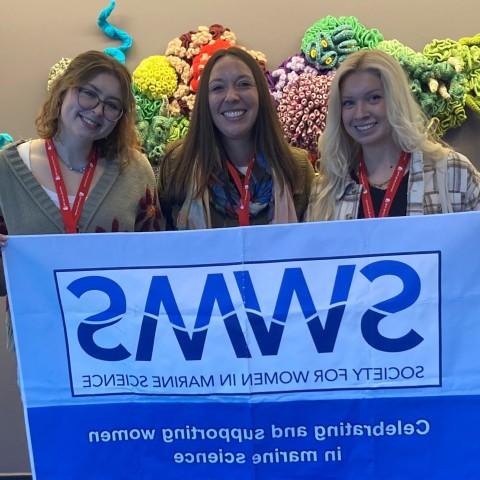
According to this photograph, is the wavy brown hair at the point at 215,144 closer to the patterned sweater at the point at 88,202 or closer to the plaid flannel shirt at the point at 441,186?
the patterned sweater at the point at 88,202

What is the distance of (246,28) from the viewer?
227 centimetres

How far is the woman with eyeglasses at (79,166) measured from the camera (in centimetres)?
161

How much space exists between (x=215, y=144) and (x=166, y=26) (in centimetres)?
75

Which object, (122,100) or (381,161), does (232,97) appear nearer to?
(122,100)

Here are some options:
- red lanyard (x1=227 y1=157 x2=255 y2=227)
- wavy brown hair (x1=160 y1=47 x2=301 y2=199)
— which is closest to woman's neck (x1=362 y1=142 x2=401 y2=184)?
wavy brown hair (x1=160 y1=47 x2=301 y2=199)

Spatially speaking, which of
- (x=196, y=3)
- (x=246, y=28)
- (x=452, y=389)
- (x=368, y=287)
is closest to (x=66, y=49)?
(x=196, y=3)

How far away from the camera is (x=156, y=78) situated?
2.21 metres

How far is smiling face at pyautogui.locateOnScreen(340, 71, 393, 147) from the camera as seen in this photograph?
1642 millimetres

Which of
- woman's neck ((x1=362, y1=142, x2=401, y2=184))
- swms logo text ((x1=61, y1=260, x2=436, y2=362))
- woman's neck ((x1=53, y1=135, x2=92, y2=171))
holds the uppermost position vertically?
woman's neck ((x1=53, y1=135, x2=92, y2=171))

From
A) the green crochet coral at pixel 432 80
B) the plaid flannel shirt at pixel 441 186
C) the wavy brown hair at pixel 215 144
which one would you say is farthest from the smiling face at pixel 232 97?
the green crochet coral at pixel 432 80

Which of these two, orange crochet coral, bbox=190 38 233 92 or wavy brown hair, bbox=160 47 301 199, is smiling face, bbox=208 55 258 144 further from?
orange crochet coral, bbox=190 38 233 92

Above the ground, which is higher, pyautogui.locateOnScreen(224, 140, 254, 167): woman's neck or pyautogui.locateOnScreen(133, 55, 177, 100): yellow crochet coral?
pyautogui.locateOnScreen(133, 55, 177, 100): yellow crochet coral

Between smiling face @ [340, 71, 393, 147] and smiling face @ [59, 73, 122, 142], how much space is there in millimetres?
624

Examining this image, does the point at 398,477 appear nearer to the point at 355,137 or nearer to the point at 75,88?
the point at 355,137
